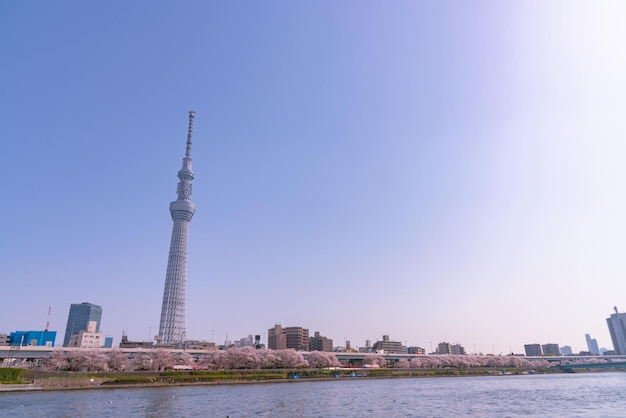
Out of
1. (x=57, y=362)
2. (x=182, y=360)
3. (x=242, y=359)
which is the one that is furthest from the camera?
(x=242, y=359)

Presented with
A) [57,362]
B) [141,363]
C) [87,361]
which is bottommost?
[141,363]

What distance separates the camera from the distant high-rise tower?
16612cm

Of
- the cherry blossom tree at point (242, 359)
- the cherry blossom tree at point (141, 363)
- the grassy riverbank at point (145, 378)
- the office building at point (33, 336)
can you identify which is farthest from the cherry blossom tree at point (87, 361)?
the office building at point (33, 336)

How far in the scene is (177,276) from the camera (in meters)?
169

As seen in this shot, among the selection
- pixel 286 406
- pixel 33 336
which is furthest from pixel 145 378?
pixel 33 336

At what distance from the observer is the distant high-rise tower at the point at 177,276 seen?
166125 millimetres

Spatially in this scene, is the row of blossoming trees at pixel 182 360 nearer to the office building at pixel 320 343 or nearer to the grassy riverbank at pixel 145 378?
the grassy riverbank at pixel 145 378

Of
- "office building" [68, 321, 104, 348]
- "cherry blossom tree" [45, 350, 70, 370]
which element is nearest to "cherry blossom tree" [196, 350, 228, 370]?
"cherry blossom tree" [45, 350, 70, 370]

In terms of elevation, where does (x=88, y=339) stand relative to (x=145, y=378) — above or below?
above

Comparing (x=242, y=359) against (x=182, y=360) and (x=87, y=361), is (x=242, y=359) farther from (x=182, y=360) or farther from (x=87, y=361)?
(x=87, y=361)

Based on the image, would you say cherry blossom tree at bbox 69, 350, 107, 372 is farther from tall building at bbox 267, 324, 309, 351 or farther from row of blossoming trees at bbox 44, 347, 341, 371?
tall building at bbox 267, 324, 309, 351

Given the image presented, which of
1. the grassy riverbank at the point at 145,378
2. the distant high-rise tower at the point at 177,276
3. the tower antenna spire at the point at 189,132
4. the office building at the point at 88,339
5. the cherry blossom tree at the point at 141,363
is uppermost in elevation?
the tower antenna spire at the point at 189,132

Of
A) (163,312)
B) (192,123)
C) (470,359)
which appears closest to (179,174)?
(192,123)

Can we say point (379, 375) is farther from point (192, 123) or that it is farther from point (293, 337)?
point (192, 123)
